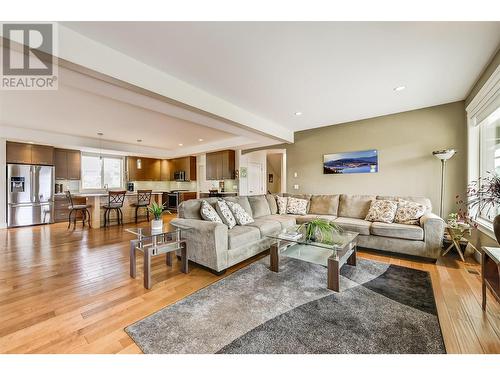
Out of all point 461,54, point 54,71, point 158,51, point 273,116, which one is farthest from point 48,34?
point 461,54

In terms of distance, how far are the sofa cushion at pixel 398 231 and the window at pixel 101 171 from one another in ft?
26.3

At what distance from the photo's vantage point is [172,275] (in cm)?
252

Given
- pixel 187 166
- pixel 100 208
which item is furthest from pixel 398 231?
pixel 187 166

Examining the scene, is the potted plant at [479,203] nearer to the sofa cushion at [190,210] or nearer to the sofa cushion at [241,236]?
the sofa cushion at [241,236]

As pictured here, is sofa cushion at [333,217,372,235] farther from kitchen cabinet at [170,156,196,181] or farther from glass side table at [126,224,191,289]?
kitchen cabinet at [170,156,196,181]

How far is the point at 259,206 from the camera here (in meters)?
4.12

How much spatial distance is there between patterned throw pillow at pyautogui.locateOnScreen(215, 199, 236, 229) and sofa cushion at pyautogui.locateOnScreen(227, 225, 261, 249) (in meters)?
0.10

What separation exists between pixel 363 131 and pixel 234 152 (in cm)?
383

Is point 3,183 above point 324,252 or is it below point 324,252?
above

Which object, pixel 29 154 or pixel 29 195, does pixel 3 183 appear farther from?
pixel 29 154

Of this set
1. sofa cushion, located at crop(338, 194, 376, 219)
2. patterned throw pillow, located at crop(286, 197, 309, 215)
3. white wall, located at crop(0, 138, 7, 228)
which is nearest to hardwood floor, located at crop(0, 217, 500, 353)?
sofa cushion, located at crop(338, 194, 376, 219)

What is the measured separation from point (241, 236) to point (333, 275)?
46.7 inches
